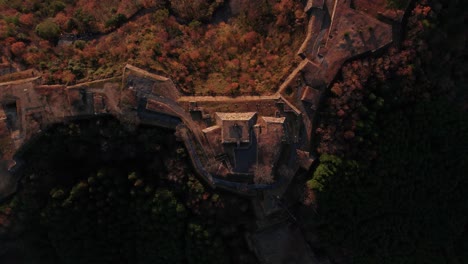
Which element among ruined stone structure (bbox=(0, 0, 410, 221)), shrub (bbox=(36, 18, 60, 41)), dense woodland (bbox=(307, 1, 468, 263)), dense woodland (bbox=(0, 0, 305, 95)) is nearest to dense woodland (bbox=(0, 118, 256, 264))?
ruined stone structure (bbox=(0, 0, 410, 221))

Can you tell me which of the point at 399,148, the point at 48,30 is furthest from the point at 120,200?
the point at 399,148

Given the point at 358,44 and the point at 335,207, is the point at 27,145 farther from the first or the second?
the point at 358,44

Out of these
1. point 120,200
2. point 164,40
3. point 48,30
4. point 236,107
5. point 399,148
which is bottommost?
point 120,200

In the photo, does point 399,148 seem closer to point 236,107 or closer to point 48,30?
point 236,107

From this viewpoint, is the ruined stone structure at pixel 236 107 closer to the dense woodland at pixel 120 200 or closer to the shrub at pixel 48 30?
the dense woodland at pixel 120 200

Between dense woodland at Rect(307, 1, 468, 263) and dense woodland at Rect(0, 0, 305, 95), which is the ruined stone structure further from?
dense woodland at Rect(307, 1, 468, 263)

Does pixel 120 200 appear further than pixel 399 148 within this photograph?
Yes

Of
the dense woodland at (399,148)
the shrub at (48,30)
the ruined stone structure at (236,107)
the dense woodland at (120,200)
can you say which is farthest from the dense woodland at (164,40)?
the dense woodland at (399,148)
